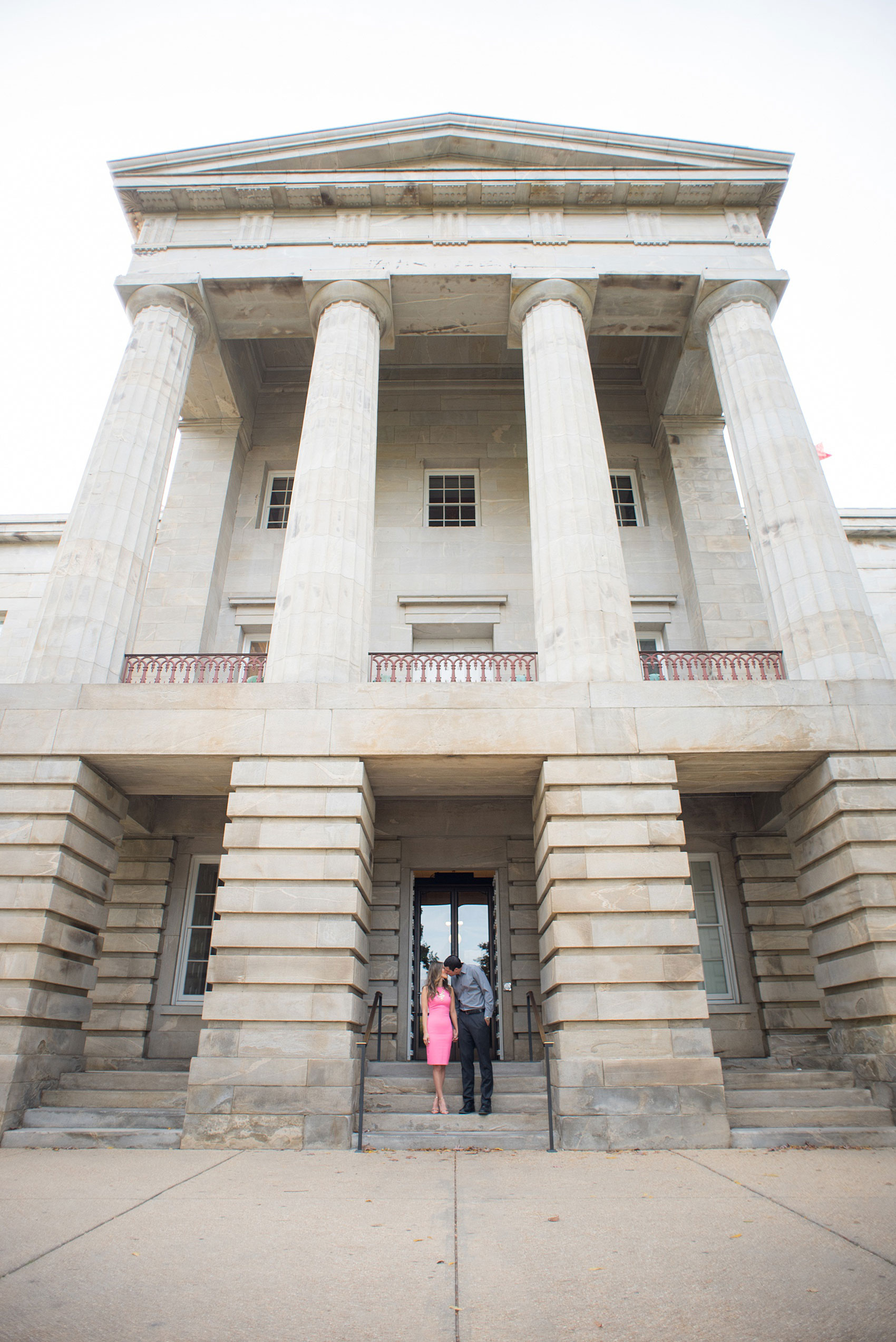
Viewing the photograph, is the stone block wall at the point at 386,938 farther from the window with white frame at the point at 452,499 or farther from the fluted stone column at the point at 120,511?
the window with white frame at the point at 452,499

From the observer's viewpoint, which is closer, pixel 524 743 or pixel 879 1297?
pixel 879 1297

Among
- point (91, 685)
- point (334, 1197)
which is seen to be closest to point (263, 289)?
point (91, 685)

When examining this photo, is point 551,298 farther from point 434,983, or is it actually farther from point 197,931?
point 197,931

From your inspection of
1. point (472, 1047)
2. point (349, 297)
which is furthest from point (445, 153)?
point (472, 1047)

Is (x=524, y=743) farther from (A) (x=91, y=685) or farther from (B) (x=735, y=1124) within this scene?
(A) (x=91, y=685)

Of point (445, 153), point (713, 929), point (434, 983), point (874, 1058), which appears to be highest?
point (445, 153)

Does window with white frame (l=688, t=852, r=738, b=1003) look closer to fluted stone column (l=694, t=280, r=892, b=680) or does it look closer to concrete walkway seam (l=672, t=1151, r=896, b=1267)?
fluted stone column (l=694, t=280, r=892, b=680)

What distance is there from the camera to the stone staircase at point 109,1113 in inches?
348

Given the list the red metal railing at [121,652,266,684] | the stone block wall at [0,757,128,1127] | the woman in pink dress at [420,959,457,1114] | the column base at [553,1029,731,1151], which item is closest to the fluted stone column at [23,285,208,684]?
the red metal railing at [121,652,266,684]

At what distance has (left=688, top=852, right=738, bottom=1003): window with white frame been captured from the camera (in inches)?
553

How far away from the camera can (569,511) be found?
537 inches

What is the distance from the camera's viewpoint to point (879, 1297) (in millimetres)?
3479

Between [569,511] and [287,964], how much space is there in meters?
8.80

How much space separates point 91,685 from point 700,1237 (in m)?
10.5
